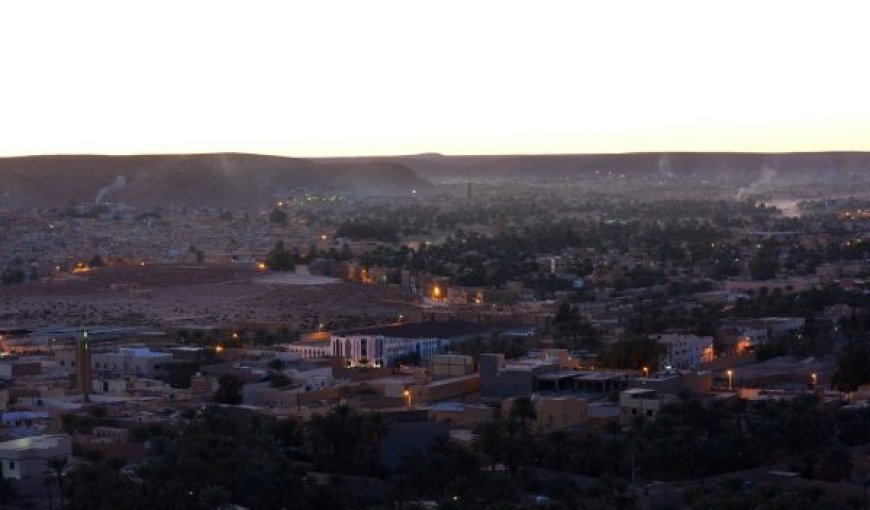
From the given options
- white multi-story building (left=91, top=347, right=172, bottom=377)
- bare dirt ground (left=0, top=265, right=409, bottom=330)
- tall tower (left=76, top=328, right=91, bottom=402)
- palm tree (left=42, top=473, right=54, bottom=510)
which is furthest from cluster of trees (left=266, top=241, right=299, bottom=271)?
palm tree (left=42, top=473, right=54, bottom=510)

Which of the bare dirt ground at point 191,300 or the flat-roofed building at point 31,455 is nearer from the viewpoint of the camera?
the flat-roofed building at point 31,455

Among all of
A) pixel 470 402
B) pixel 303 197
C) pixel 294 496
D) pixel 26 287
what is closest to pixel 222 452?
pixel 294 496

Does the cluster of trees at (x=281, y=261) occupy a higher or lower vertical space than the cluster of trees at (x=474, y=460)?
lower

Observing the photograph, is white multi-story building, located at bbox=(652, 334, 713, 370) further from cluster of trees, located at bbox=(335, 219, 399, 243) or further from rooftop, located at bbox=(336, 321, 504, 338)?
cluster of trees, located at bbox=(335, 219, 399, 243)

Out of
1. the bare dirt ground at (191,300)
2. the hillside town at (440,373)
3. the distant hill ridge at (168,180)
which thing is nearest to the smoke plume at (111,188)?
the distant hill ridge at (168,180)

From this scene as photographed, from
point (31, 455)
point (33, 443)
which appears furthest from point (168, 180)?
point (31, 455)

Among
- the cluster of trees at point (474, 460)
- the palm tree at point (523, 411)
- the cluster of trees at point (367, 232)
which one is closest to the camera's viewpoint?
the cluster of trees at point (474, 460)

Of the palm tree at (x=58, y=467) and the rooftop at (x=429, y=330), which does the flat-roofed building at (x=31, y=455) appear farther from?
the rooftop at (x=429, y=330)
